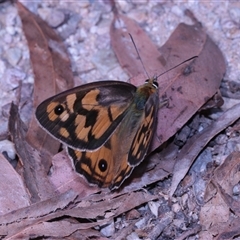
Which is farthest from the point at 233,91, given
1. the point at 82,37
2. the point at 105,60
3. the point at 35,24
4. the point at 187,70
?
the point at 35,24

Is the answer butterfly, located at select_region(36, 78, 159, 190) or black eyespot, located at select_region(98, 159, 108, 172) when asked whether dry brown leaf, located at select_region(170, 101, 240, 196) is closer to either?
butterfly, located at select_region(36, 78, 159, 190)

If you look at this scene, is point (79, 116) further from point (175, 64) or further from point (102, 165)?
point (175, 64)

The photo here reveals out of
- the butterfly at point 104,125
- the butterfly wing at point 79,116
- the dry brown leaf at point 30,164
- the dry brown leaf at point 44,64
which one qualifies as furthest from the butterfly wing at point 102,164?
the dry brown leaf at point 44,64

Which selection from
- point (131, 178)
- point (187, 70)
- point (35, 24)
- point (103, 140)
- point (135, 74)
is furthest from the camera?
point (35, 24)

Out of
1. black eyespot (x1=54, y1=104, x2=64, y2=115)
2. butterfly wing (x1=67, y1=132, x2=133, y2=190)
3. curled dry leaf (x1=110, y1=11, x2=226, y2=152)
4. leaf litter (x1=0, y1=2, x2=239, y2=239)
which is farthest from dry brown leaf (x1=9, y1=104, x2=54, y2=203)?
curled dry leaf (x1=110, y1=11, x2=226, y2=152)

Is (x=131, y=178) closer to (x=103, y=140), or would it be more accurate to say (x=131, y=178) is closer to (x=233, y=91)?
(x=103, y=140)

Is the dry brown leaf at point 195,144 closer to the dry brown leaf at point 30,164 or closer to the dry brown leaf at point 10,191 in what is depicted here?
the dry brown leaf at point 30,164

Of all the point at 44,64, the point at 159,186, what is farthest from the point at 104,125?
the point at 44,64
